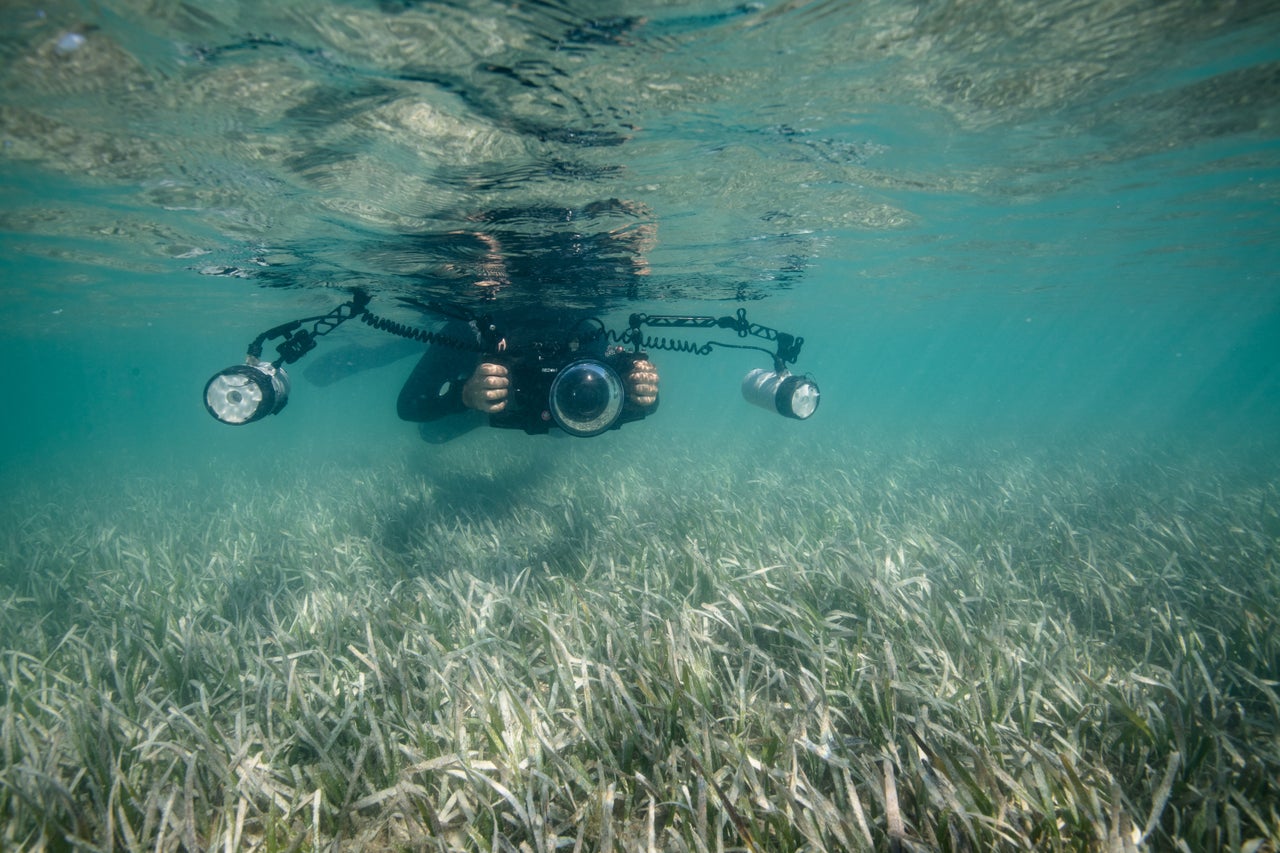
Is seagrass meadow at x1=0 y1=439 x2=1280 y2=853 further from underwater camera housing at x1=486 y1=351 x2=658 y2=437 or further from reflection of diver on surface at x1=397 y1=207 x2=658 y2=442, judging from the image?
reflection of diver on surface at x1=397 y1=207 x2=658 y2=442

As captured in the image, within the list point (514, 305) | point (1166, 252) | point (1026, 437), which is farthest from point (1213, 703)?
point (1166, 252)

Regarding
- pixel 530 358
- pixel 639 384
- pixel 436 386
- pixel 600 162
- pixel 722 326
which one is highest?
pixel 600 162

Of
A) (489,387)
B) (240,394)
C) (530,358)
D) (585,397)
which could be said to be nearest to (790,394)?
(585,397)

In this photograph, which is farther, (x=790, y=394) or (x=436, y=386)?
(x=436, y=386)

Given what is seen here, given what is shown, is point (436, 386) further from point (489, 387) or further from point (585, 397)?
point (585, 397)

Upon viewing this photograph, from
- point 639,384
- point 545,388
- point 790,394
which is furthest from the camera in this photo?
point 790,394

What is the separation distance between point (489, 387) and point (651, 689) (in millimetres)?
3252

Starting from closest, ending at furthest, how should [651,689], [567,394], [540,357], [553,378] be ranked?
[651,689] < [567,394] < [553,378] < [540,357]

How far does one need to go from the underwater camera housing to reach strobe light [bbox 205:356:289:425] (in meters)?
1.97

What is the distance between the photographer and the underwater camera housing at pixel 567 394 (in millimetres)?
4754

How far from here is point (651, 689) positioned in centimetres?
287

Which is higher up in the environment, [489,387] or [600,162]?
[600,162]

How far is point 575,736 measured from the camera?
2.64 metres

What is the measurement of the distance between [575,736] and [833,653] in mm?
1882
